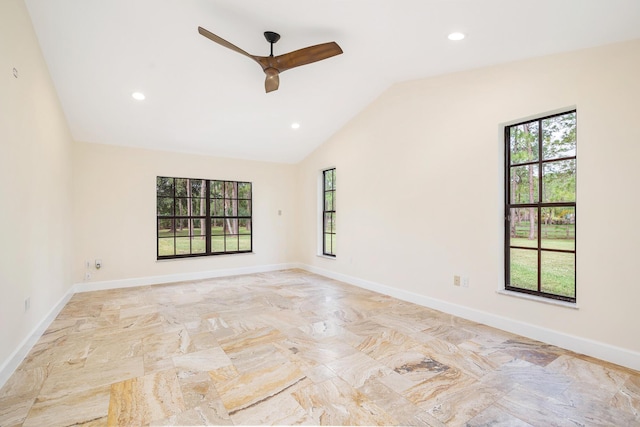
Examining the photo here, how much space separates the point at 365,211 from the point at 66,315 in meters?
4.38

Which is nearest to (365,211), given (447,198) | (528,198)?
(447,198)

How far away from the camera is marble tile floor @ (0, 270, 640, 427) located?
1954 mm

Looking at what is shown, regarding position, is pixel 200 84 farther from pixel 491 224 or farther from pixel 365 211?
pixel 491 224

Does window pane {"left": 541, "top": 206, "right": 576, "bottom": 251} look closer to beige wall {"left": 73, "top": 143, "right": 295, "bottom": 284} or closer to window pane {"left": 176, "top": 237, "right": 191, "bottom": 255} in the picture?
beige wall {"left": 73, "top": 143, "right": 295, "bottom": 284}

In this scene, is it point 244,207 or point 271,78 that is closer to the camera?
Result: point 271,78

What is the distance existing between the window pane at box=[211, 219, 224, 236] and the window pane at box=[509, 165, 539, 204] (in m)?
5.12

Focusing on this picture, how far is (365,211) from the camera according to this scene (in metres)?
5.25

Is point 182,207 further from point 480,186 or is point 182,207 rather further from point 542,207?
point 542,207

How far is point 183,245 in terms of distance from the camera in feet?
19.6

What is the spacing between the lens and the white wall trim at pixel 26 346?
2354mm

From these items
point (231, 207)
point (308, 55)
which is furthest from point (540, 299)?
point (231, 207)

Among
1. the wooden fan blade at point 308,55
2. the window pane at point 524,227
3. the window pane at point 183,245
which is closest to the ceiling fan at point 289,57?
the wooden fan blade at point 308,55

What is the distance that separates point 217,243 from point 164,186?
150 centimetres

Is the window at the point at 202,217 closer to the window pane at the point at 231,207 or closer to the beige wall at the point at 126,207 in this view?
the window pane at the point at 231,207
